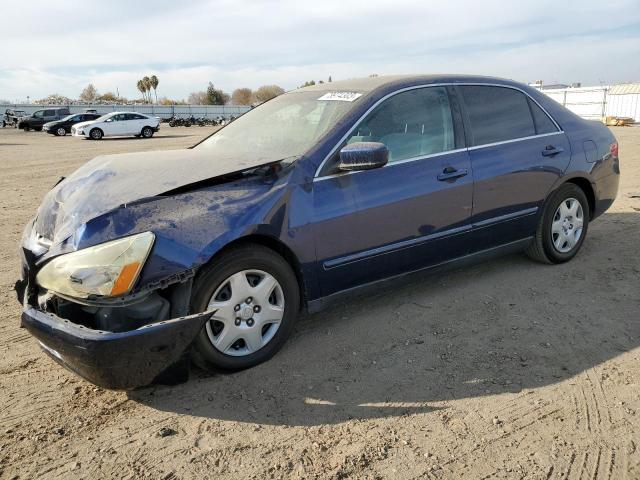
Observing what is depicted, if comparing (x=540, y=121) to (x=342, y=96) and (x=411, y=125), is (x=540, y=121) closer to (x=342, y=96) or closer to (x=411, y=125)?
(x=411, y=125)

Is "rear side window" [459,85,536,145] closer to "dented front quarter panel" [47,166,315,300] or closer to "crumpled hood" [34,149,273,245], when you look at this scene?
"dented front quarter panel" [47,166,315,300]

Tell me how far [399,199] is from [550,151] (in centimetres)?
184

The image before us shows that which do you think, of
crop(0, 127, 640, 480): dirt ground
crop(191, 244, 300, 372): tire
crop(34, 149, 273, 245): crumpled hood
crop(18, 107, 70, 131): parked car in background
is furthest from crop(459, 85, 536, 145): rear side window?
crop(18, 107, 70, 131): parked car in background

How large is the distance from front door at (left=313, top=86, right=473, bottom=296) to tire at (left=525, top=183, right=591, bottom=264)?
110cm

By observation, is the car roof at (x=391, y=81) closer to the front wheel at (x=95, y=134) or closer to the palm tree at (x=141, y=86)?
the front wheel at (x=95, y=134)

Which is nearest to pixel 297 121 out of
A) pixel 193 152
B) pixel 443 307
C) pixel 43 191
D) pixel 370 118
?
pixel 370 118

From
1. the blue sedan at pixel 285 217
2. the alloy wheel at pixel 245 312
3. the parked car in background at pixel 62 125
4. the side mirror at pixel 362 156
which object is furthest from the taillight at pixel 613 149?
the parked car in background at pixel 62 125

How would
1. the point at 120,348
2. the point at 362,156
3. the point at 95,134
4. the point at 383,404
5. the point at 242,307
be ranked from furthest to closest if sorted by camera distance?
1. the point at 95,134
2. the point at 362,156
3. the point at 242,307
4. the point at 383,404
5. the point at 120,348

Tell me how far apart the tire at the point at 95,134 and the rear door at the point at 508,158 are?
2735 cm

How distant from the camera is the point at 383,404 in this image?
9.64ft

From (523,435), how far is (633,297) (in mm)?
2278

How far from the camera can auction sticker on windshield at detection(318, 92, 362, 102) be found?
3.87m

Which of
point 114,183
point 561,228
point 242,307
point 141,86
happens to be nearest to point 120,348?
point 242,307

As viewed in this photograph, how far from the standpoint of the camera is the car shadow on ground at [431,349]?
2977mm
